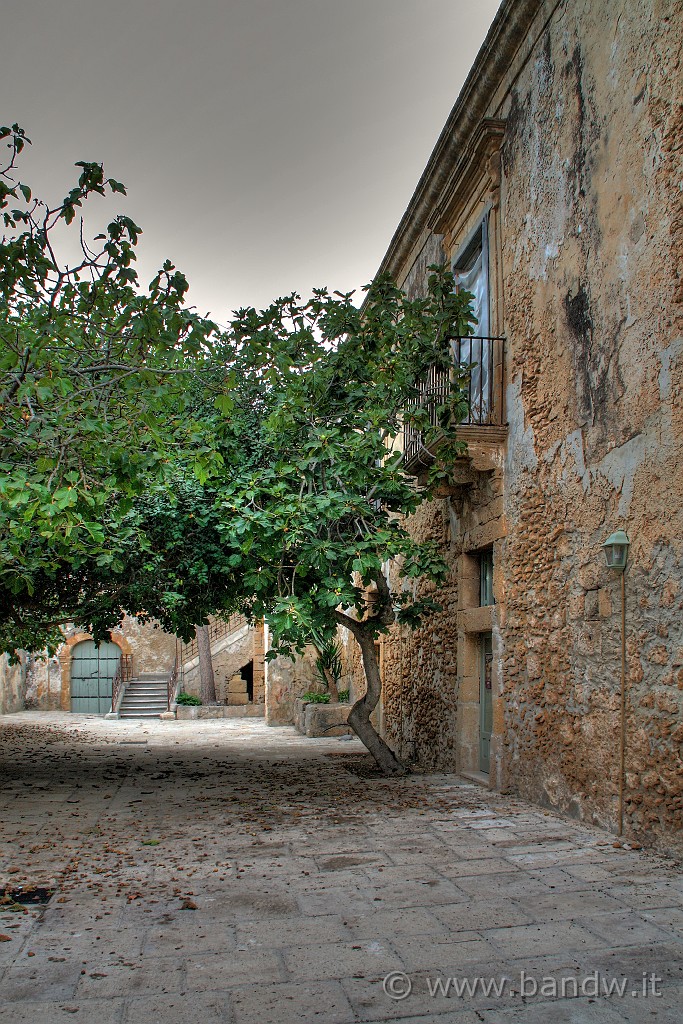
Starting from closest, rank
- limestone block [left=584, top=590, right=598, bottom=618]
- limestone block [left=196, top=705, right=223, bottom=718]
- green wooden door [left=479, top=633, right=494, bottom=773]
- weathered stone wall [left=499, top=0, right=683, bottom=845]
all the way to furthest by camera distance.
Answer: weathered stone wall [left=499, top=0, right=683, bottom=845], limestone block [left=584, top=590, right=598, bottom=618], green wooden door [left=479, top=633, right=494, bottom=773], limestone block [left=196, top=705, right=223, bottom=718]

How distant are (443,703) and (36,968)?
656cm

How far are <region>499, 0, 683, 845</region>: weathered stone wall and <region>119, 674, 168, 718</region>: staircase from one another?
55.0ft

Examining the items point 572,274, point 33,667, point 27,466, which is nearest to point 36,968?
point 27,466

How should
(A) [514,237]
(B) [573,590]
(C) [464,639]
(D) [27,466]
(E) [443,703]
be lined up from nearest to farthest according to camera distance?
(D) [27,466] < (B) [573,590] < (A) [514,237] < (C) [464,639] < (E) [443,703]

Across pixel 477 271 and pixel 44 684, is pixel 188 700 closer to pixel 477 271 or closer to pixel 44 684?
pixel 44 684

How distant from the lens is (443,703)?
373 inches

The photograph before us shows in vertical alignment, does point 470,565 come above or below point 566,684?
above

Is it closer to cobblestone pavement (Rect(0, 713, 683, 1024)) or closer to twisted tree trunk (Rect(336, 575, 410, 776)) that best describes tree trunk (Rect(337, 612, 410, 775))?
twisted tree trunk (Rect(336, 575, 410, 776))

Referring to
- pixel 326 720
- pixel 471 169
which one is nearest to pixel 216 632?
pixel 326 720

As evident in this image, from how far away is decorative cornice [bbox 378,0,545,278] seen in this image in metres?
7.43

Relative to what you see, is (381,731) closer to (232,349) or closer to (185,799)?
(185,799)

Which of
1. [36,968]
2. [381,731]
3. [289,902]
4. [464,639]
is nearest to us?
[36,968]

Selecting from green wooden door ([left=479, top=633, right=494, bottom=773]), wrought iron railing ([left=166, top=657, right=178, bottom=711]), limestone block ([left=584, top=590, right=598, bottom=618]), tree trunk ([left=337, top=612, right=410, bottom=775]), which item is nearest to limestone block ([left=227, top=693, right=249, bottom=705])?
wrought iron railing ([left=166, top=657, right=178, bottom=711])
